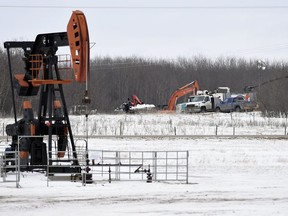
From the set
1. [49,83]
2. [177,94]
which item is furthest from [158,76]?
[49,83]

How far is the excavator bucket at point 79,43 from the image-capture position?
2394 cm

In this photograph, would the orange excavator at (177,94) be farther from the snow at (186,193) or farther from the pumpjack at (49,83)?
the pumpjack at (49,83)

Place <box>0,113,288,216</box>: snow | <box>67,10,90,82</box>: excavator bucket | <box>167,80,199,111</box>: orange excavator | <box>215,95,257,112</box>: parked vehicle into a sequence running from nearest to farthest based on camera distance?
<box>0,113,288,216</box>: snow → <box>67,10,90,82</box>: excavator bucket → <box>215,95,257,112</box>: parked vehicle → <box>167,80,199,111</box>: orange excavator

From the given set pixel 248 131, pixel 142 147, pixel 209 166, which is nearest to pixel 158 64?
pixel 248 131

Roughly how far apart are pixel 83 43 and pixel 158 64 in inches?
4623

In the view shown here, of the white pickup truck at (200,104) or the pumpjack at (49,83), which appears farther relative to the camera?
the white pickup truck at (200,104)

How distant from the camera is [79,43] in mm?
23969

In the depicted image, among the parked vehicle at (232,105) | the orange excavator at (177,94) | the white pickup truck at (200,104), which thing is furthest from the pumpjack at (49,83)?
the orange excavator at (177,94)

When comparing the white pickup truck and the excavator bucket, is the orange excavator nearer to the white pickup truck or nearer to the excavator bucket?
the white pickup truck

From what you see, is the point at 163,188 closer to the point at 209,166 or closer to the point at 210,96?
the point at 209,166

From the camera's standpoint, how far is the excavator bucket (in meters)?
23.9

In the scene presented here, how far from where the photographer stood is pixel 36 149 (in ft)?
82.0

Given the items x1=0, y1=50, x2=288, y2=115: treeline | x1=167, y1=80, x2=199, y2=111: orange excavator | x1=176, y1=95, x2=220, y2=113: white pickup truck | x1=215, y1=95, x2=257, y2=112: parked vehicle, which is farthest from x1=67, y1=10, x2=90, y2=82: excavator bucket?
x1=0, y1=50, x2=288, y2=115: treeline

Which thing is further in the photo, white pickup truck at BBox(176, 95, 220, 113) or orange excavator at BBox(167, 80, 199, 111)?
orange excavator at BBox(167, 80, 199, 111)
